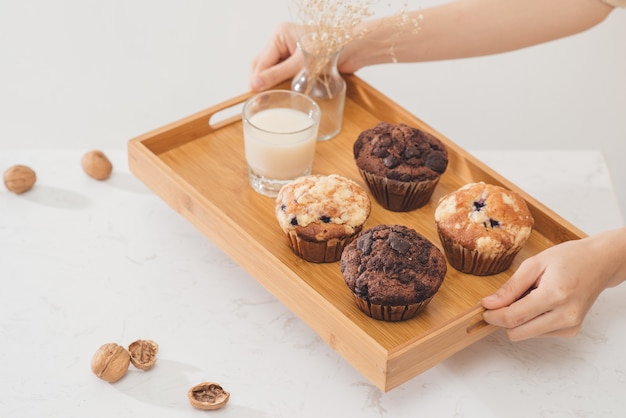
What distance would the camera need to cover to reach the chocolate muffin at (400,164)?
238 centimetres

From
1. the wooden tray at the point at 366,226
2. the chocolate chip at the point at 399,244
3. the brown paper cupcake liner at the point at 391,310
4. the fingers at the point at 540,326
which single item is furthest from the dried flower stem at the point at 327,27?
the fingers at the point at 540,326

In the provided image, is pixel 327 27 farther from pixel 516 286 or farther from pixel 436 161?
pixel 516 286

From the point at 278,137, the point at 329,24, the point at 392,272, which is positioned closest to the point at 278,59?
the point at 329,24

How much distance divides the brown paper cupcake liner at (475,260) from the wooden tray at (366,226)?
0.06 ft

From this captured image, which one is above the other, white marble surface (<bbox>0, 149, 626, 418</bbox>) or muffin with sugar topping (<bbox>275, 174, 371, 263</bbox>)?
muffin with sugar topping (<bbox>275, 174, 371, 263</bbox>)

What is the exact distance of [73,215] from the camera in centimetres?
253

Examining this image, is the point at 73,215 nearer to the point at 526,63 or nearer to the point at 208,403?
the point at 208,403

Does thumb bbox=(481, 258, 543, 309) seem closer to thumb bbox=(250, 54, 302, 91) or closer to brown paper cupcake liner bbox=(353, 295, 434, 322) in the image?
brown paper cupcake liner bbox=(353, 295, 434, 322)

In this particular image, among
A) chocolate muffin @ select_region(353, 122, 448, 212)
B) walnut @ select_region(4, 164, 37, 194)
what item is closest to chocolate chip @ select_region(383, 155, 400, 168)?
chocolate muffin @ select_region(353, 122, 448, 212)

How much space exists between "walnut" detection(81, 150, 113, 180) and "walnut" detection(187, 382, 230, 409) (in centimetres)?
81

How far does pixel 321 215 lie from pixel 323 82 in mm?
519

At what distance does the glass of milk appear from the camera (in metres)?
2.41

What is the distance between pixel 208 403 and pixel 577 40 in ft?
9.58

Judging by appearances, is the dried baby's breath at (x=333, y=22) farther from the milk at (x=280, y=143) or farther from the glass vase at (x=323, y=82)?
the milk at (x=280, y=143)
